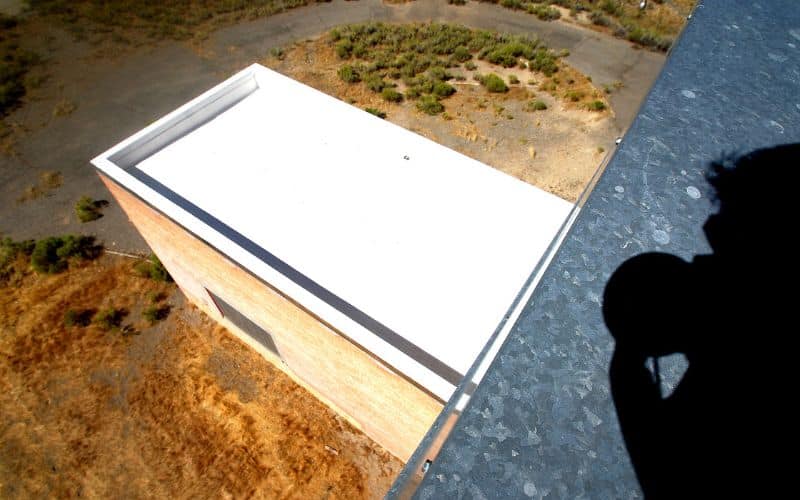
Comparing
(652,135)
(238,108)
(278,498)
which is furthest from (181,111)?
(652,135)

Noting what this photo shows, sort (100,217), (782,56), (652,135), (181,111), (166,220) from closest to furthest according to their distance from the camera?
(652,135) < (782,56) < (166,220) < (181,111) < (100,217)

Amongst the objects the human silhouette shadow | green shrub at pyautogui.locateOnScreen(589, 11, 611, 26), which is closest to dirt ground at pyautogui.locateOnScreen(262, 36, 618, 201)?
green shrub at pyautogui.locateOnScreen(589, 11, 611, 26)

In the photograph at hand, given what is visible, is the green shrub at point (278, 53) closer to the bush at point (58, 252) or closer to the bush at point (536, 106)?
the bush at point (536, 106)

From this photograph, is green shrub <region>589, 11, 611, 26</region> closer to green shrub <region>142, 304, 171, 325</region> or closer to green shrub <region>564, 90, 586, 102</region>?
green shrub <region>564, 90, 586, 102</region>

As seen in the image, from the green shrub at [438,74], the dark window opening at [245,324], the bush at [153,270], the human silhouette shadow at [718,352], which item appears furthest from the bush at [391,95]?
the human silhouette shadow at [718,352]

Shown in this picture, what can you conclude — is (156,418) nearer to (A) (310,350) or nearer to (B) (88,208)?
(A) (310,350)

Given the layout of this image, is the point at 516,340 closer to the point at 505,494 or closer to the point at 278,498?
the point at 505,494

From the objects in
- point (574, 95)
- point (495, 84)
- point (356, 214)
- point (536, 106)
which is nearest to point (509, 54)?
point (495, 84)
